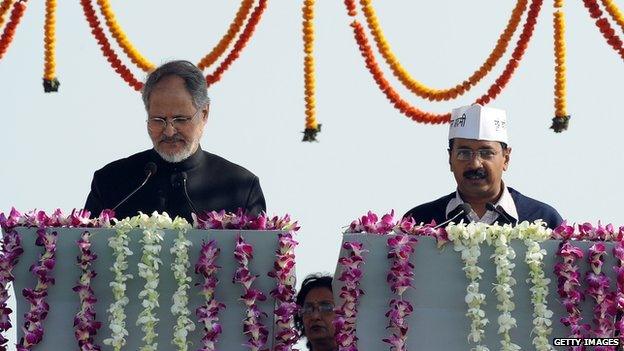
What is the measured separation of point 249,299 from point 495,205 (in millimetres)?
1439

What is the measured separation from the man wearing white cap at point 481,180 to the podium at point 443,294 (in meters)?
0.86

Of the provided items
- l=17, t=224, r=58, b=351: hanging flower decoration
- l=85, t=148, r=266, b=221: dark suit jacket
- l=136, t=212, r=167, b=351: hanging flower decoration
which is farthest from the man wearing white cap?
l=17, t=224, r=58, b=351: hanging flower decoration

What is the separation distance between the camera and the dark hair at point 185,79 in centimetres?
679

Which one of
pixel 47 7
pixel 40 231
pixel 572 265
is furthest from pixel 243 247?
pixel 47 7

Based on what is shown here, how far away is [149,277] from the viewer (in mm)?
5938

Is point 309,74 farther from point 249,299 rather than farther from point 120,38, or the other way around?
point 249,299

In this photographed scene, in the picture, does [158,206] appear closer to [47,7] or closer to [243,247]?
[243,247]

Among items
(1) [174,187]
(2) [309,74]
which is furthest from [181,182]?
(2) [309,74]

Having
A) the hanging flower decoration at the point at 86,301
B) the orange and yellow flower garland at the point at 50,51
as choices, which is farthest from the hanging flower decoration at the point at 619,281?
the orange and yellow flower garland at the point at 50,51

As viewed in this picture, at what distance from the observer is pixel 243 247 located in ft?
19.3

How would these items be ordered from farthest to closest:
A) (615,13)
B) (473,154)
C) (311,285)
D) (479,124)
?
→ (615,13) → (311,285) → (479,124) → (473,154)

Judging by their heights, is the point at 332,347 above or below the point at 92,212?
below

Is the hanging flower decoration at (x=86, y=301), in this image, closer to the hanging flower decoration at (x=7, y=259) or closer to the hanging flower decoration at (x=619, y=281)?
the hanging flower decoration at (x=7, y=259)

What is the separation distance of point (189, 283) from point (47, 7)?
160 inches
